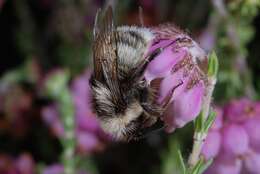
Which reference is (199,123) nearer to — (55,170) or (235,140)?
(235,140)

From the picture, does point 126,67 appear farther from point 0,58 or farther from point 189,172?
point 0,58

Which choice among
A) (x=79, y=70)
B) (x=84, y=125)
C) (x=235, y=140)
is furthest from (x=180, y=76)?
(x=79, y=70)

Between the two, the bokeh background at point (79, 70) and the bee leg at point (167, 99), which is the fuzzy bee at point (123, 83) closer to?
the bee leg at point (167, 99)

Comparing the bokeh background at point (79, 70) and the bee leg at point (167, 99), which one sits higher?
the bokeh background at point (79, 70)

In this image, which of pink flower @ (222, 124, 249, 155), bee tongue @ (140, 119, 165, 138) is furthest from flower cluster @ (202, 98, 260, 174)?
bee tongue @ (140, 119, 165, 138)

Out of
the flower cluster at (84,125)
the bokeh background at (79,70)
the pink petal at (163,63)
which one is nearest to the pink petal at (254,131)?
the pink petal at (163,63)

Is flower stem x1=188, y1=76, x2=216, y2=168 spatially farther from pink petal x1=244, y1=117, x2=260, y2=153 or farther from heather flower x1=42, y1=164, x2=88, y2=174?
heather flower x1=42, y1=164, x2=88, y2=174
